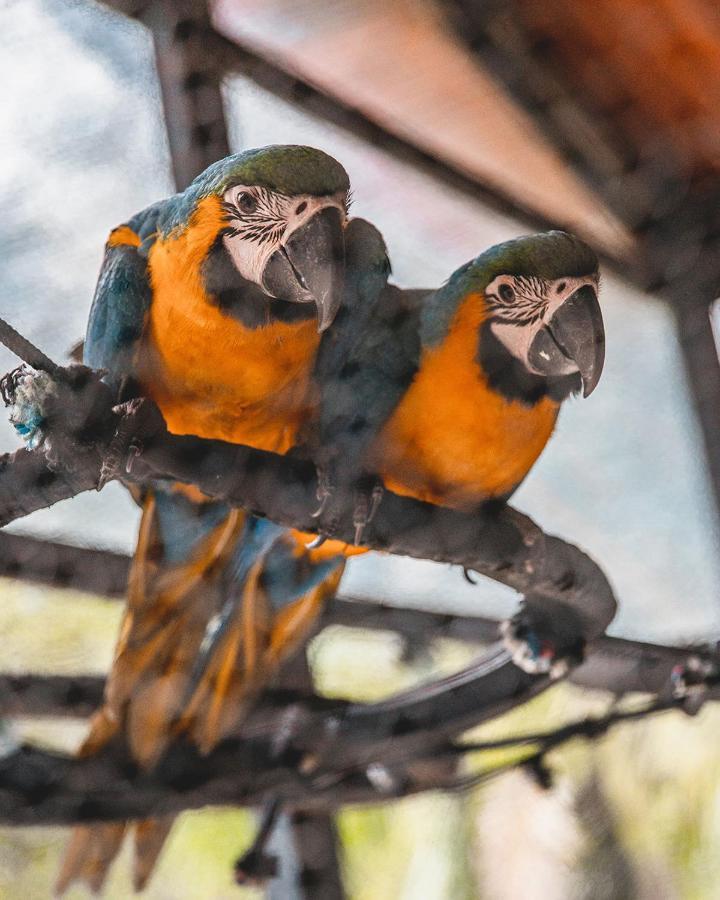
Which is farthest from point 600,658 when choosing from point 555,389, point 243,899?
point 243,899

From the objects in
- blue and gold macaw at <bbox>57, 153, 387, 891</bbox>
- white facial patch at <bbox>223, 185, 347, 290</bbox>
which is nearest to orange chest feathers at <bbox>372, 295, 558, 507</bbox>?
blue and gold macaw at <bbox>57, 153, 387, 891</bbox>

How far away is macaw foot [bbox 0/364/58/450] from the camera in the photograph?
555 millimetres

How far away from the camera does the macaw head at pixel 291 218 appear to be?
799 mm

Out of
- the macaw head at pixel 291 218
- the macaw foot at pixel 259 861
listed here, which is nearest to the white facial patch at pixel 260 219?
the macaw head at pixel 291 218

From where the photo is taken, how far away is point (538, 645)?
98 cm

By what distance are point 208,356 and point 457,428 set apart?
253 mm

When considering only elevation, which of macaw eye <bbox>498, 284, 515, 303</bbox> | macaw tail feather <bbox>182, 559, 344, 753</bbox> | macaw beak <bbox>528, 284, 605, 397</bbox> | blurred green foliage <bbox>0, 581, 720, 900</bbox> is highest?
macaw eye <bbox>498, 284, 515, 303</bbox>

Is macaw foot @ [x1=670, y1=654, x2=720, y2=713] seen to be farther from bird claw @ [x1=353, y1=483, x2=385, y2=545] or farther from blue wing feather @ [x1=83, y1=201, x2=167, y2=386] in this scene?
blue wing feather @ [x1=83, y1=201, x2=167, y2=386]

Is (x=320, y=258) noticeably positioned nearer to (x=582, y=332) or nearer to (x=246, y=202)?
(x=246, y=202)

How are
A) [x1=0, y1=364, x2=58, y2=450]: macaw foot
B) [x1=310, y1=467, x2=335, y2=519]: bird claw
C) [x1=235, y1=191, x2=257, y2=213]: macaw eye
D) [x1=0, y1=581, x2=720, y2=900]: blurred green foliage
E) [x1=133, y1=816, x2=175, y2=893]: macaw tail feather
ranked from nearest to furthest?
[x1=0, y1=364, x2=58, y2=450]: macaw foot, [x1=310, y1=467, x2=335, y2=519]: bird claw, [x1=235, y1=191, x2=257, y2=213]: macaw eye, [x1=133, y1=816, x2=175, y2=893]: macaw tail feather, [x1=0, y1=581, x2=720, y2=900]: blurred green foliage

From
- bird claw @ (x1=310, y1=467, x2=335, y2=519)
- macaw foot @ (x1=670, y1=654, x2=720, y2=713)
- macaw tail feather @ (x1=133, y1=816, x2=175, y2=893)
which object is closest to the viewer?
bird claw @ (x1=310, y1=467, x2=335, y2=519)

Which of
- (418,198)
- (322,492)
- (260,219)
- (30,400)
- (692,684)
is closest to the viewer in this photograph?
(30,400)

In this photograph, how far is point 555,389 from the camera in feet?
3.28

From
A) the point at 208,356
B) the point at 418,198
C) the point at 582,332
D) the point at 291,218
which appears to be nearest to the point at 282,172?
the point at 291,218
